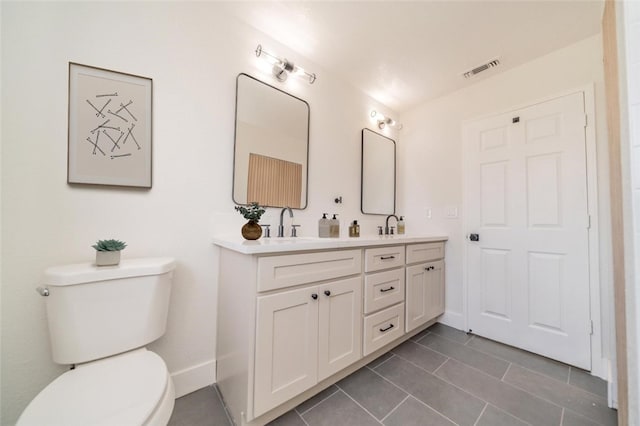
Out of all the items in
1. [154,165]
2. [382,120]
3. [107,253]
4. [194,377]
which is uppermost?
[382,120]

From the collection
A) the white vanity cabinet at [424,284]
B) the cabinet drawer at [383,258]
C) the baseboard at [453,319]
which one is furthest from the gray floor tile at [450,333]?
the cabinet drawer at [383,258]

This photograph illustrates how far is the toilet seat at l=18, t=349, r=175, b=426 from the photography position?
0.66m

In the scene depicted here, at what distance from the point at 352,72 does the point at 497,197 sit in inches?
68.2

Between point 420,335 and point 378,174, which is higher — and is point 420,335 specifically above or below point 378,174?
below

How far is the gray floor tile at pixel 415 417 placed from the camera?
116cm

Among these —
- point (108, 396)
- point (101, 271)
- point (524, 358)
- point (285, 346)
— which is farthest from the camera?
point (524, 358)

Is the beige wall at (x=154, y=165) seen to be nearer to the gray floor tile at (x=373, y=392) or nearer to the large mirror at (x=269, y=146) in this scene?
the large mirror at (x=269, y=146)

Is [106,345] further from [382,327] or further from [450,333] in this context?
[450,333]

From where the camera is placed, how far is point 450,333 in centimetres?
214

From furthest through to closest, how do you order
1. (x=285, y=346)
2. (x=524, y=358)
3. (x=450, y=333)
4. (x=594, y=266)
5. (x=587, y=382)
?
1. (x=450, y=333)
2. (x=524, y=358)
3. (x=594, y=266)
4. (x=587, y=382)
5. (x=285, y=346)

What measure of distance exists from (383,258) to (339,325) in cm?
56

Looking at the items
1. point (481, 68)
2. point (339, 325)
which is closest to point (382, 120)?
point (481, 68)

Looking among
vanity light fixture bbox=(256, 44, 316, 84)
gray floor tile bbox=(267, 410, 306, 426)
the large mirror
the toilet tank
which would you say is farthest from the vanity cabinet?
vanity light fixture bbox=(256, 44, 316, 84)

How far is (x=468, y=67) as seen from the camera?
2.02 metres
